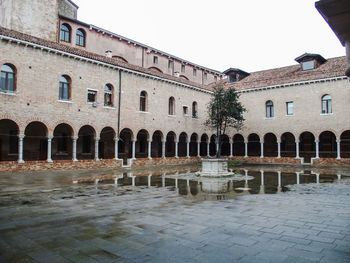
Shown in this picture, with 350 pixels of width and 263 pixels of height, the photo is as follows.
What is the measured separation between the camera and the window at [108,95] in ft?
71.7

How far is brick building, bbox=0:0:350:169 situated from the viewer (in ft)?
58.3

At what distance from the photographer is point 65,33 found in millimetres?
25484

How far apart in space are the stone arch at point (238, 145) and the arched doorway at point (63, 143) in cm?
1787

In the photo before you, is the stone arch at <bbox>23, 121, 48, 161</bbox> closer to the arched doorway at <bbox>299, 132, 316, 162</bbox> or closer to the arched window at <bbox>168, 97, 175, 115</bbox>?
the arched window at <bbox>168, 97, 175, 115</bbox>

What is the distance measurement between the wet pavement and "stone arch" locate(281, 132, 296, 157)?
22545 millimetres

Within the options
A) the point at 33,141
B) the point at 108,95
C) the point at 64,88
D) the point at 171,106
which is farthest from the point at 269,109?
the point at 33,141

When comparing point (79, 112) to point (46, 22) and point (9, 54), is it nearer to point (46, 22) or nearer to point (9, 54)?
point (9, 54)

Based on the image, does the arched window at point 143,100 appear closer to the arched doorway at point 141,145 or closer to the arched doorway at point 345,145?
the arched doorway at point 141,145

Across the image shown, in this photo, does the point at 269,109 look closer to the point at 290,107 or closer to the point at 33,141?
the point at 290,107

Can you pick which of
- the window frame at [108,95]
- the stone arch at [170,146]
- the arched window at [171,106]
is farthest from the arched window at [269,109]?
the window frame at [108,95]

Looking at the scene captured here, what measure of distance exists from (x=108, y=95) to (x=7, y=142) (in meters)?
7.57

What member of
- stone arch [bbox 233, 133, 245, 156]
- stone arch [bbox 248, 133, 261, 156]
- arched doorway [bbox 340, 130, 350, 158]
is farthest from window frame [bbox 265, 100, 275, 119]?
arched doorway [bbox 340, 130, 350, 158]

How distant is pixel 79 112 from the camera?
1980 centimetres

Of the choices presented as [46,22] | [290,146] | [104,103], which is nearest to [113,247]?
[104,103]
